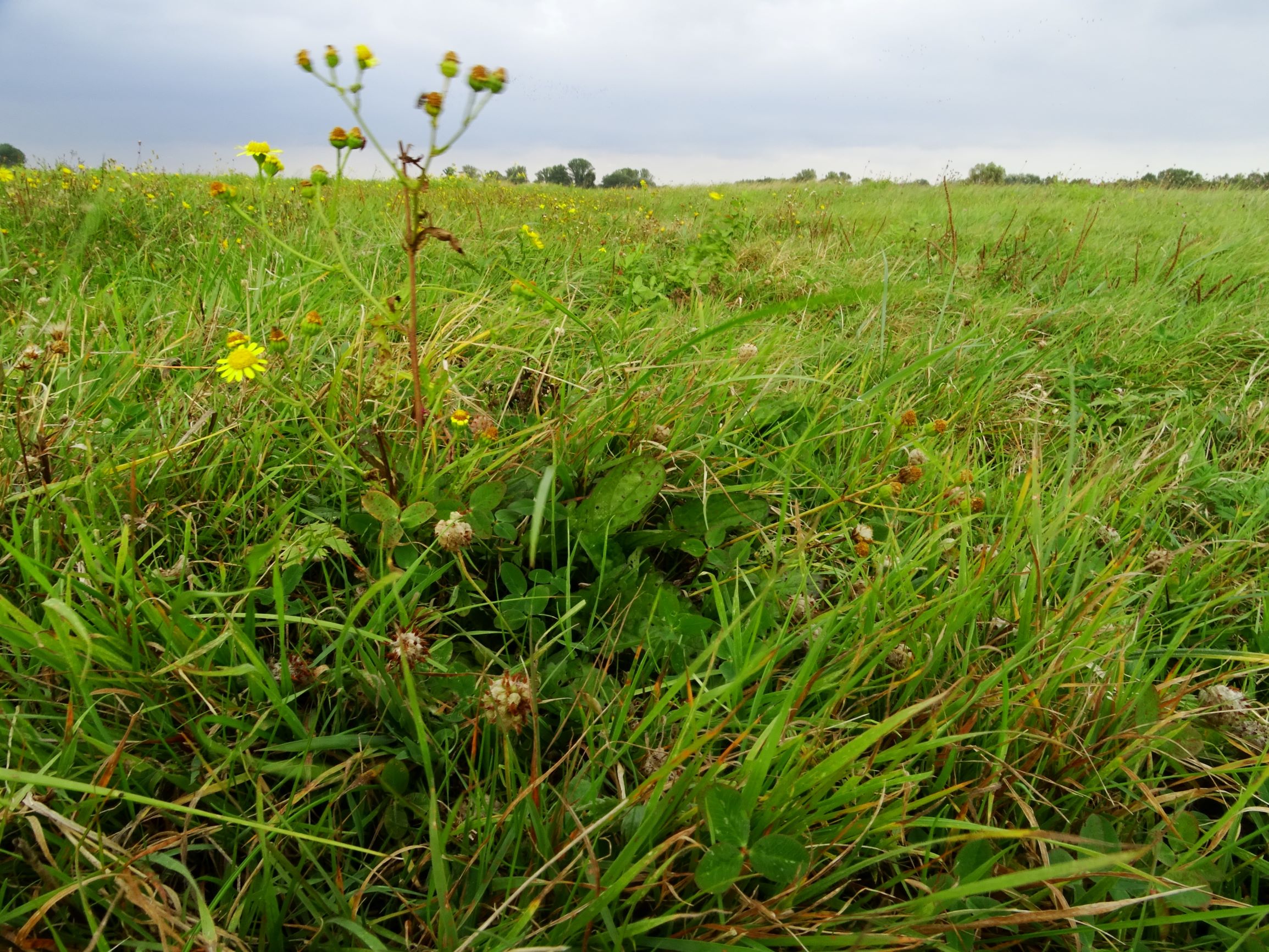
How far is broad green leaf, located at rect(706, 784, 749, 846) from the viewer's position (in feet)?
2.43

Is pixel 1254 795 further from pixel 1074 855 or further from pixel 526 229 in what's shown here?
pixel 526 229

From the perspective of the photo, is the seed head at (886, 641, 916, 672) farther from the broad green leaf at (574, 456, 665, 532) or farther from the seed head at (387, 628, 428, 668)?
the seed head at (387, 628, 428, 668)

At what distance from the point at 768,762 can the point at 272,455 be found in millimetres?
1144

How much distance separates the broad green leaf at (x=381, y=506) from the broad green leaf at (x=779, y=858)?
74 cm

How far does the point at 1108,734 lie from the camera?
3.23 feet

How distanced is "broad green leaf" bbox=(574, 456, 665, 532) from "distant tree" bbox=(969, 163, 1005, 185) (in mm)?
11209

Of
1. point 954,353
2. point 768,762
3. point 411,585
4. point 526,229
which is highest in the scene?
point 526,229

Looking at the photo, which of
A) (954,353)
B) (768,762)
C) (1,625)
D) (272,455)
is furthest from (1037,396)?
(1,625)

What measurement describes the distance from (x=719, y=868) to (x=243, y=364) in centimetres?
116

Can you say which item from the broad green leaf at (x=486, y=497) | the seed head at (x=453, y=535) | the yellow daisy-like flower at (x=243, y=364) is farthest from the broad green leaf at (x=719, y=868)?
the yellow daisy-like flower at (x=243, y=364)

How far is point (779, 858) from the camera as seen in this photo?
0.75 meters

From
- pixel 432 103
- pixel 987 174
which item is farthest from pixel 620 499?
pixel 987 174

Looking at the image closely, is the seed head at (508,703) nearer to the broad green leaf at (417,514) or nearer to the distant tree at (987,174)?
the broad green leaf at (417,514)

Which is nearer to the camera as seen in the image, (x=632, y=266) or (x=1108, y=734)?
(x=1108, y=734)
